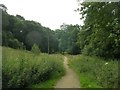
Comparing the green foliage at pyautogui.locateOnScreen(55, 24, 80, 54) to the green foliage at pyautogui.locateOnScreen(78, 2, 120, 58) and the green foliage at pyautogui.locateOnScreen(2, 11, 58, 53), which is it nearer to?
the green foliage at pyautogui.locateOnScreen(2, 11, 58, 53)

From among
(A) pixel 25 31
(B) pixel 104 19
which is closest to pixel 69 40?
(A) pixel 25 31

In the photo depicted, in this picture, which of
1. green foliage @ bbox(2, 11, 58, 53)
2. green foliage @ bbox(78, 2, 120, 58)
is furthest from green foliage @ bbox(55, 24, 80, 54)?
green foliage @ bbox(78, 2, 120, 58)

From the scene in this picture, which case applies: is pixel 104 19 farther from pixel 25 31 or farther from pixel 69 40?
pixel 69 40

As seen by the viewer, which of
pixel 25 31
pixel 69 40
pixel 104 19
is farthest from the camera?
pixel 69 40

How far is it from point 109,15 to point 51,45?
71877 millimetres

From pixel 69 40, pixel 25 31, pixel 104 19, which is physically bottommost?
pixel 104 19

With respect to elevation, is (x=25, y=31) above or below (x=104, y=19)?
above

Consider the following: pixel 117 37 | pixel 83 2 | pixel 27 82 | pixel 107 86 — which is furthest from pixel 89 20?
pixel 27 82

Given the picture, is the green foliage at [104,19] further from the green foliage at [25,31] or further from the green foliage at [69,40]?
the green foliage at [69,40]

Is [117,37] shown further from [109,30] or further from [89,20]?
[89,20]

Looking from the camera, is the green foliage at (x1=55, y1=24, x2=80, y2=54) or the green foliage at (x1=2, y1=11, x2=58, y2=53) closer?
the green foliage at (x1=2, y1=11, x2=58, y2=53)

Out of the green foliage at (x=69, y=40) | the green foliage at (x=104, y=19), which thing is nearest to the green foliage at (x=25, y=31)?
the green foliage at (x=69, y=40)

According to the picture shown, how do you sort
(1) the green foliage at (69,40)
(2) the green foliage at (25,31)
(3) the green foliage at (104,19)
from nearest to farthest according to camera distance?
(3) the green foliage at (104,19), (2) the green foliage at (25,31), (1) the green foliage at (69,40)

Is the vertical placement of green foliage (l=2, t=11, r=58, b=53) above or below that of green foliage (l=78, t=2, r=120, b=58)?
above
